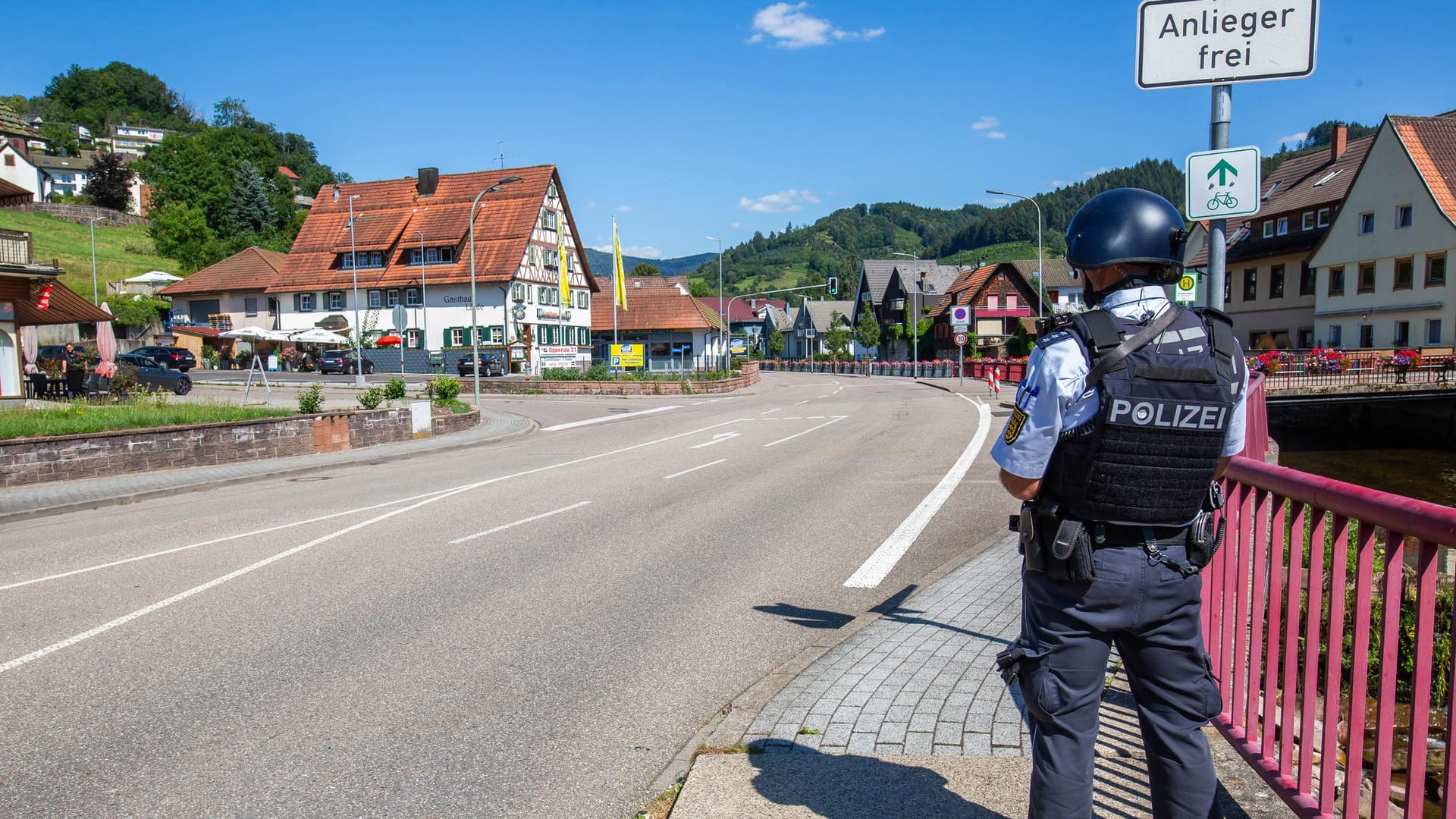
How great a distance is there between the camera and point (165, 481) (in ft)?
49.1

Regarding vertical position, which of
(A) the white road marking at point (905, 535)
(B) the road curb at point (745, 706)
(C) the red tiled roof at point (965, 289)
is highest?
(C) the red tiled roof at point (965, 289)

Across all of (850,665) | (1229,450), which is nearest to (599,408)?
(850,665)

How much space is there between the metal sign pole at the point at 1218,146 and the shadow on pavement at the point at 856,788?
292 cm

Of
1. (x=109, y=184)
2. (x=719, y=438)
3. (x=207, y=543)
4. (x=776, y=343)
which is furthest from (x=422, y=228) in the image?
(x=109, y=184)

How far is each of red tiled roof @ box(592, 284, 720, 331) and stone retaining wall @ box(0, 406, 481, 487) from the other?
49.2 metres

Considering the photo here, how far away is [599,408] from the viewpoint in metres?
32.8

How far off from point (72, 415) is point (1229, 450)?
63.1ft

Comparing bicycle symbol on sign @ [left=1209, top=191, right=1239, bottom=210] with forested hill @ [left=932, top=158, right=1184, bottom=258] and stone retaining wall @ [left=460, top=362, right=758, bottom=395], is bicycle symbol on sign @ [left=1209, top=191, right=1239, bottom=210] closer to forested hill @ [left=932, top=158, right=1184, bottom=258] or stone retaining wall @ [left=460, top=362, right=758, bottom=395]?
stone retaining wall @ [left=460, top=362, right=758, bottom=395]

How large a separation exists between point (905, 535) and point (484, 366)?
45.5 meters

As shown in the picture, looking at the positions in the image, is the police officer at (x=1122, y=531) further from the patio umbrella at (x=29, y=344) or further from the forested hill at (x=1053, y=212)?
the forested hill at (x=1053, y=212)

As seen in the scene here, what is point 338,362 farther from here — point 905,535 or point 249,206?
point 249,206

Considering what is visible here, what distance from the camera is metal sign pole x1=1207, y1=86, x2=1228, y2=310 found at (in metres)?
4.89

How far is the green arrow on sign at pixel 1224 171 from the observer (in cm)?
485

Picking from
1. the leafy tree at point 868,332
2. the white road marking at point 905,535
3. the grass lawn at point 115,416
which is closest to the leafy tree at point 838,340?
the leafy tree at point 868,332
